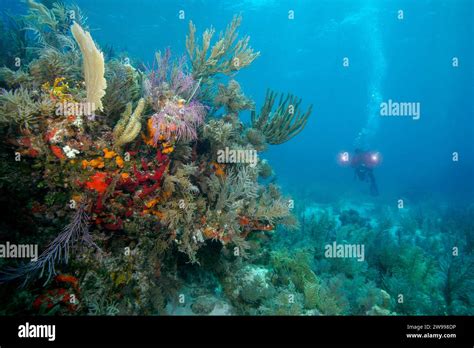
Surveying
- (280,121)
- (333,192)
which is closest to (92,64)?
(280,121)

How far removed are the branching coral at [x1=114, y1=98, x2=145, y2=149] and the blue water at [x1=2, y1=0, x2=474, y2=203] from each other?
11.5ft

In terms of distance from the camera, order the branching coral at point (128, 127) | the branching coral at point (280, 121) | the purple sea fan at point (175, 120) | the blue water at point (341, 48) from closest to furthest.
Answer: the branching coral at point (128, 127), the purple sea fan at point (175, 120), the branching coral at point (280, 121), the blue water at point (341, 48)

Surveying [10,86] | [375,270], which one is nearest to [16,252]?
[10,86]

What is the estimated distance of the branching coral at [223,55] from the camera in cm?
620

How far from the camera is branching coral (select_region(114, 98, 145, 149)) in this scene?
4.10 m

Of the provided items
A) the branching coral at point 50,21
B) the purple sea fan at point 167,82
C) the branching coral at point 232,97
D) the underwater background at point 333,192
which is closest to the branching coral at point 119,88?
the purple sea fan at point 167,82

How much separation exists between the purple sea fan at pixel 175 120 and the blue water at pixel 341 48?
9.32 ft

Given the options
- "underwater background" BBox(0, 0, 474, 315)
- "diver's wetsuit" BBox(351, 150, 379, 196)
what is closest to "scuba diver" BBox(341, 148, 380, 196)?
"diver's wetsuit" BBox(351, 150, 379, 196)

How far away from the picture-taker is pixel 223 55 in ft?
21.1

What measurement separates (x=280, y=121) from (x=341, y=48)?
47060 mm

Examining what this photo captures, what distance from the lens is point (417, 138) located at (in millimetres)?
119125

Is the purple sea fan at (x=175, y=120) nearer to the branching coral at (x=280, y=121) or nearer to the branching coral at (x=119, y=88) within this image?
the branching coral at (x=119, y=88)

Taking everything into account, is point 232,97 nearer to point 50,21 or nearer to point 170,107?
point 170,107

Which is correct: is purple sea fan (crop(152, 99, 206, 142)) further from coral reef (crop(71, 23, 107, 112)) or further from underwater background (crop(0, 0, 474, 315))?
underwater background (crop(0, 0, 474, 315))
